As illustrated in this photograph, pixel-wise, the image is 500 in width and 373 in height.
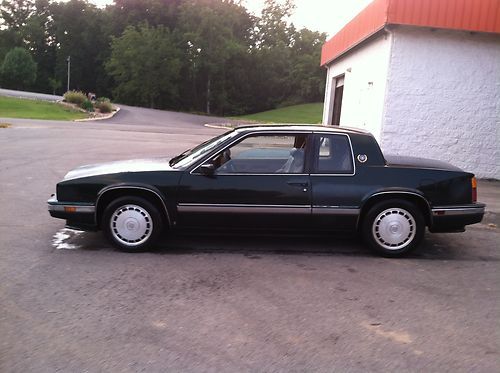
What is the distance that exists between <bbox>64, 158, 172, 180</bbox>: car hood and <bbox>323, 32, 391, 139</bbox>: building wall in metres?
7.15

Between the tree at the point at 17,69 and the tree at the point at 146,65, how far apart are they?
14.8 meters

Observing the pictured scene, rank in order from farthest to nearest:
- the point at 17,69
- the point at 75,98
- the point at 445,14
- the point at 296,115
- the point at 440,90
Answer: the point at 17,69, the point at 296,115, the point at 75,98, the point at 440,90, the point at 445,14

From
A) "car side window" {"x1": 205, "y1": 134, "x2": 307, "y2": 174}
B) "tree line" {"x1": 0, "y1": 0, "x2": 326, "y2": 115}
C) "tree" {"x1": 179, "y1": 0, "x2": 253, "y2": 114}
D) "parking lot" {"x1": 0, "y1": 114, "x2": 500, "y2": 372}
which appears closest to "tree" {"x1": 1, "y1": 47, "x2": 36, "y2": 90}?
"tree line" {"x1": 0, "y1": 0, "x2": 326, "y2": 115}

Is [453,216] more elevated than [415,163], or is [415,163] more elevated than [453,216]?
[415,163]

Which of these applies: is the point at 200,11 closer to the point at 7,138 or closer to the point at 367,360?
the point at 7,138

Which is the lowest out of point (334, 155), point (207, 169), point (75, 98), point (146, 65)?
point (207, 169)

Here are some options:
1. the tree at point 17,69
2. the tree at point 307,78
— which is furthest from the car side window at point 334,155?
the tree at point 17,69

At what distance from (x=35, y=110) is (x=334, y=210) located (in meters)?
34.6

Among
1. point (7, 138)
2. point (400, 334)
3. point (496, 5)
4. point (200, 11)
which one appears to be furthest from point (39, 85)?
point (400, 334)

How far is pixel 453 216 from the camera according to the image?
5.69 metres

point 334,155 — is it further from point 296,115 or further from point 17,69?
point 17,69

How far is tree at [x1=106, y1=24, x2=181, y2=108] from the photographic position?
6731 centimetres

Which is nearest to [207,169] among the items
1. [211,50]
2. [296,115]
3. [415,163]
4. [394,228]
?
[394,228]

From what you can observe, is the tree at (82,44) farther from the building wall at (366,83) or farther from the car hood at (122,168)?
the car hood at (122,168)
